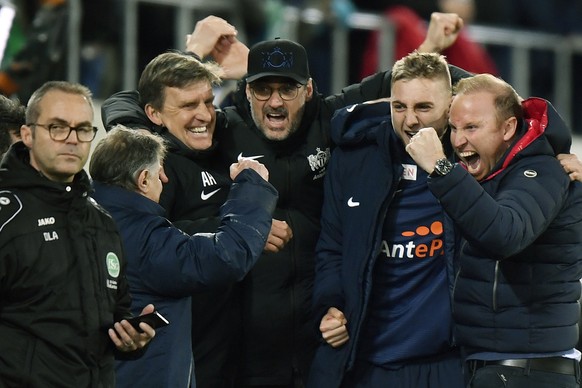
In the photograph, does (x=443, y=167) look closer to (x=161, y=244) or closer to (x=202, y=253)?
(x=202, y=253)

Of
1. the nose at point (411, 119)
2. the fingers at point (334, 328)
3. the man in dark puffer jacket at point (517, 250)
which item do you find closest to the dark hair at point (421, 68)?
the nose at point (411, 119)

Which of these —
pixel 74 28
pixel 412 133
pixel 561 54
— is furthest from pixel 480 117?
pixel 561 54

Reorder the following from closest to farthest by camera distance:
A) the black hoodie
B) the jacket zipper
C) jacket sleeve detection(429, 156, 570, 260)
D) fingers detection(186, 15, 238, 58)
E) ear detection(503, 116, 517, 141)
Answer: the black hoodie, jacket sleeve detection(429, 156, 570, 260), the jacket zipper, ear detection(503, 116, 517, 141), fingers detection(186, 15, 238, 58)

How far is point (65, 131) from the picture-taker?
406 centimetres

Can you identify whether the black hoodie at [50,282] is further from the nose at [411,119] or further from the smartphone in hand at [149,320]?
the nose at [411,119]

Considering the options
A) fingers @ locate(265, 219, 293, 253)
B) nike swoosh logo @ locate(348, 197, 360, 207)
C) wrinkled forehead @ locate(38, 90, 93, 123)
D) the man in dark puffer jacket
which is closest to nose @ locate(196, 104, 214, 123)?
fingers @ locate(265, 219, 293, 253)

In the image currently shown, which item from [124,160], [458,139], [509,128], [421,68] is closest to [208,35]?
[421,68]

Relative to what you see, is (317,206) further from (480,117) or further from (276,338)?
(480,117)

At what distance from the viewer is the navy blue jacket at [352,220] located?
4957mm

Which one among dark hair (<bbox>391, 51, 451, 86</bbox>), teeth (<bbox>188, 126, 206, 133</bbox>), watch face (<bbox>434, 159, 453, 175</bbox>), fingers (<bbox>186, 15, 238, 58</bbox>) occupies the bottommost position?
watch face (<bbox>434, 159, 453, 175</bbox>)

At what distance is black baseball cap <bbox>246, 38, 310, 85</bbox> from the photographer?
17.3ft

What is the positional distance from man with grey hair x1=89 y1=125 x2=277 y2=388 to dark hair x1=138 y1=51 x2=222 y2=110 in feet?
2.42

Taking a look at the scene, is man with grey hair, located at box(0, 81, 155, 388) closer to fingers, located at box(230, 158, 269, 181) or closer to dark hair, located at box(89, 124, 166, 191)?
dark hair, located at box(89, 124, 166, 191)

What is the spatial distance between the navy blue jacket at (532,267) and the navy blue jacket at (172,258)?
0.65 m
